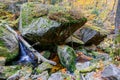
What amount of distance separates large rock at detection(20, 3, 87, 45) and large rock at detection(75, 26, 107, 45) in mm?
1733

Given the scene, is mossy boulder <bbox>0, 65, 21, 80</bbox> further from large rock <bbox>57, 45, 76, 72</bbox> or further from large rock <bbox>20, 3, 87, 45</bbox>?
large rock <bbox>57, 45, 76, 72</bbox>

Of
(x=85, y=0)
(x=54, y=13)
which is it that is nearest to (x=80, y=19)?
(x=54, y=13)

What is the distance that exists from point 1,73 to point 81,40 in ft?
15.0

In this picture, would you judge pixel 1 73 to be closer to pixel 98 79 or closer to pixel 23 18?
pixel 23 18

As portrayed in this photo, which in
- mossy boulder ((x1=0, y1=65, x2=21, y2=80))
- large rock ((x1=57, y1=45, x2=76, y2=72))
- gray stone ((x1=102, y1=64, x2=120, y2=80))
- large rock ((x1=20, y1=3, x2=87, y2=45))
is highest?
Result: large rock ((x1=20, y1=3, x2=87, y2=45))

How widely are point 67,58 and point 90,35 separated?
2820 millimetres

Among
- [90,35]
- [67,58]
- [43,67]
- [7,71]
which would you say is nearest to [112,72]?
[67,58]

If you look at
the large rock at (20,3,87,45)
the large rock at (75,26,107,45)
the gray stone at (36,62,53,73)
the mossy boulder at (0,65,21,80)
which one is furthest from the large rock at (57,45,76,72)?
the large rock at (75,26,107,45)

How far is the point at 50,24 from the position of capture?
829cm

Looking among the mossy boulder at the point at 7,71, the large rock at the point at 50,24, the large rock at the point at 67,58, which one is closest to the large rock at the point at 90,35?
the large rock at the point at 50,24

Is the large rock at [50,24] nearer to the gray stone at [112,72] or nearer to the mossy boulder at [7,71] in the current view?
the mossy boulder at [7,71]

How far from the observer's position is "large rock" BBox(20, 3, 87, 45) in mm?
8281

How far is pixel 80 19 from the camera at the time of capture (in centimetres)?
845

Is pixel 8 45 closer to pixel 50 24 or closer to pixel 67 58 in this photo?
pixel 50 24
